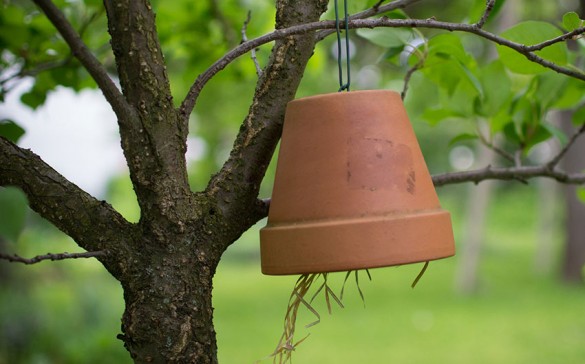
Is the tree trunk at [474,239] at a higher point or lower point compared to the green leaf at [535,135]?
higher

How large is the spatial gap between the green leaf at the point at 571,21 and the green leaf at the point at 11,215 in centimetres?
76

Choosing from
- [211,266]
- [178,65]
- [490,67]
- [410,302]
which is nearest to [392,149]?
[211,266]

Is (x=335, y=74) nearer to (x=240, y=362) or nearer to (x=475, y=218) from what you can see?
(x=475, y=218)

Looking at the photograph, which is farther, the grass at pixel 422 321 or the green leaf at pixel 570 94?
the grass at pixel 422 321

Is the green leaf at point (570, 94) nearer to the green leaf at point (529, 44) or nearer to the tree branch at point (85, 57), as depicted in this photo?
the green leaf at point (529, 44)

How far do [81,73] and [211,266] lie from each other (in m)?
0.98

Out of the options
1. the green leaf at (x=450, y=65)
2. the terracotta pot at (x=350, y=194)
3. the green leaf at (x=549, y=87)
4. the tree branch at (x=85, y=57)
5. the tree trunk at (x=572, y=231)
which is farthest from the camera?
the tree trunk at (x=572, y=231)

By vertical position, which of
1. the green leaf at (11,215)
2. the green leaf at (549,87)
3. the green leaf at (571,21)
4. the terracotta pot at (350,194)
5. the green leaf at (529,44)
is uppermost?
the green leaf at (549,87)

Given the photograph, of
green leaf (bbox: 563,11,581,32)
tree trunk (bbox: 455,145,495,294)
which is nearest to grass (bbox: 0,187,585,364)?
tree trunk (bbox: 455,145,495,294)

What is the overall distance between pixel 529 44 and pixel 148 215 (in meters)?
0.64

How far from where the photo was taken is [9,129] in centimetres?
119

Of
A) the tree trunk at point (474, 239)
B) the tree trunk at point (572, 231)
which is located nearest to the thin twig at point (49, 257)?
the tree trunk at point (474, 239)

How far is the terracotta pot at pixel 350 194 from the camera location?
94 centimetres

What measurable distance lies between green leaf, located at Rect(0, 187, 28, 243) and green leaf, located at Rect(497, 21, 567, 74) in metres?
0.78
